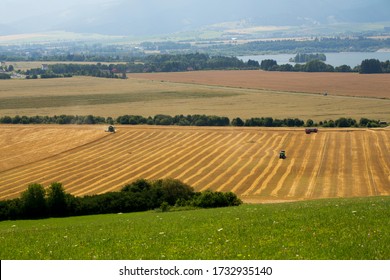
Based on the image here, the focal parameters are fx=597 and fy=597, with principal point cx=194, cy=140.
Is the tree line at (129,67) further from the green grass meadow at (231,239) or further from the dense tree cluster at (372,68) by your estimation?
the green grass meadow at (231,239)

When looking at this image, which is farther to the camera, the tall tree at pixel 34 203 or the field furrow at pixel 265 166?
the field furrow at pixel 265 166

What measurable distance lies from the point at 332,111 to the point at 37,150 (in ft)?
143

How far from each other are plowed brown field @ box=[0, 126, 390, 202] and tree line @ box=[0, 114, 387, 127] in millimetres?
5565

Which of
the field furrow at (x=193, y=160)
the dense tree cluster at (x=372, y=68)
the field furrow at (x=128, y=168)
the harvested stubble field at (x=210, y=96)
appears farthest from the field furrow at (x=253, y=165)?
the dense tree cluster at (x=372, y=68)

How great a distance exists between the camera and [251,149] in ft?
172

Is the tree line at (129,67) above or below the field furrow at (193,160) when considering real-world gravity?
above

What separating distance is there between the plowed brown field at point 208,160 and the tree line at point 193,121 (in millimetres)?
5565

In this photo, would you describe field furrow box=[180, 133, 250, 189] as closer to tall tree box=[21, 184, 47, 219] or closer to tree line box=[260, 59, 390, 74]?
tall tree box=[21, 184, 47, 219]

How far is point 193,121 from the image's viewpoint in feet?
237

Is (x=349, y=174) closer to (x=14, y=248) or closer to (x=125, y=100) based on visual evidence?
(x=14, y=248)

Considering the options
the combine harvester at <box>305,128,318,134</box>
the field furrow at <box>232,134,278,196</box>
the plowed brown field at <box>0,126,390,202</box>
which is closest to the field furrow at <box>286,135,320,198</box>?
the plowed brown field at <box>0,126,390,202</box>

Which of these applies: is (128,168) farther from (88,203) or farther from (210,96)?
(210,96)

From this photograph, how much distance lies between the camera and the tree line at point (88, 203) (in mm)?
27250

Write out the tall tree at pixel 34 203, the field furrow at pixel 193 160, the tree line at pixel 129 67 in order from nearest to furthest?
the tall tree at pixel 34 203 < the field furrow at pixel 193 160 < the tree line at pixel 129 67
